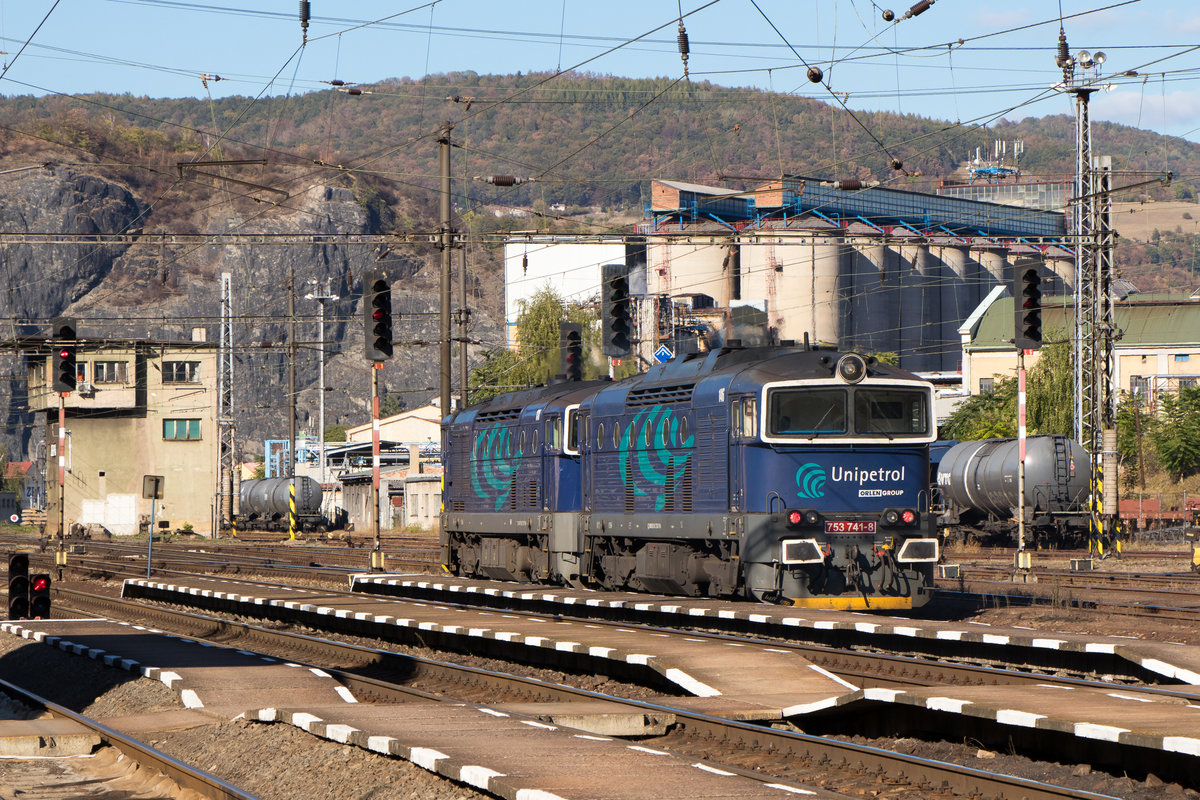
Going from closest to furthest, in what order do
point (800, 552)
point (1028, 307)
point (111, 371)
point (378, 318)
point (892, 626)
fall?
point (892, 626) → point (800, 552) → point (1028, 307) → point (378, 318) → point (111, 371)

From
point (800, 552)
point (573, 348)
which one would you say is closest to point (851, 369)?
point (800, 552)

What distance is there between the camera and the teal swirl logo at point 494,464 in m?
29.4

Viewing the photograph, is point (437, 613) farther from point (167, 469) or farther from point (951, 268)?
point (951, 268)

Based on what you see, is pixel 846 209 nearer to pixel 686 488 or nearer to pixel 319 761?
pixel 686 488

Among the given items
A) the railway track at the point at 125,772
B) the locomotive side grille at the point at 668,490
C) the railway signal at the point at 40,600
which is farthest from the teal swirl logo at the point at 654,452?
the railway track at the point at 125,772

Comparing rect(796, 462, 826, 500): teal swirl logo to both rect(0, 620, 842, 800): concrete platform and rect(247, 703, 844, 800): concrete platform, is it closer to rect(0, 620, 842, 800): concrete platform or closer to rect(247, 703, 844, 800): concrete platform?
rect(0, 620, 842, 800): concrete platform

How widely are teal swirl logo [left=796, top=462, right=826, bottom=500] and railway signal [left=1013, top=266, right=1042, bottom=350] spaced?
8.78 m

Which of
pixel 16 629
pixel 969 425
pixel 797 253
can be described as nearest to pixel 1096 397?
pixel 16 629

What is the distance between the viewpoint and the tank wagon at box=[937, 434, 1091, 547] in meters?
41.7

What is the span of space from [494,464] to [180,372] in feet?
172

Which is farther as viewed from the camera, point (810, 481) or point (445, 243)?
point (445, 243)

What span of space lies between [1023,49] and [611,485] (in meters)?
15.7

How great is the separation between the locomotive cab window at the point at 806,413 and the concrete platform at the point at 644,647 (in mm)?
3988

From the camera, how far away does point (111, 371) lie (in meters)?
76.1
